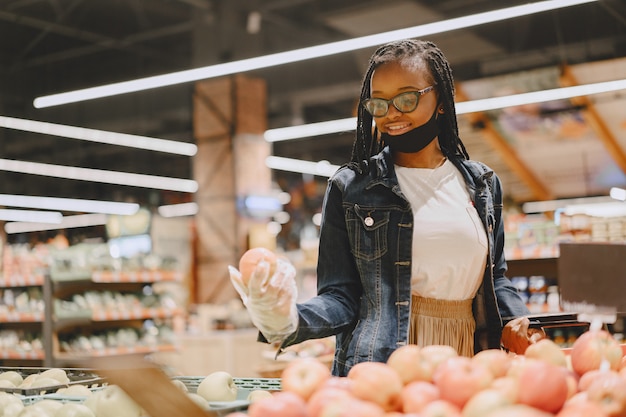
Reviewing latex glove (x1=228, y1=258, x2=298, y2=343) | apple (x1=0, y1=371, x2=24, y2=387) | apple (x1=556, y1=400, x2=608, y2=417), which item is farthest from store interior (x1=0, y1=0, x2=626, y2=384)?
apple (x1=556, y1=400, x2=608, y2=417)

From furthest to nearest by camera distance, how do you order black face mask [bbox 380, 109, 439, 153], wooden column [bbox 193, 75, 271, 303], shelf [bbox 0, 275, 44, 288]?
wooden column [bbox 193, 75, 271, 303] < shelf [bbox 0, 275, 44, 288] < black face mask [bbox 380, 109, 439, 153]

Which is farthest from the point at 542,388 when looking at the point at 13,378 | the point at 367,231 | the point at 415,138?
the point at 13,378

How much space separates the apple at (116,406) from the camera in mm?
1616

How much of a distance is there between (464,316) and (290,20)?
11.6m

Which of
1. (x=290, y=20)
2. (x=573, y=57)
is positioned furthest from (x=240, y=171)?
(x=573, y=57)

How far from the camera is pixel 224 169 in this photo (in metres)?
12.7

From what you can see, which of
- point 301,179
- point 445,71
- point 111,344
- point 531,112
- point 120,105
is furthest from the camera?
point 301,179

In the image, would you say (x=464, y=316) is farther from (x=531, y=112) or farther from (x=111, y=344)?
(x=531, y=112)

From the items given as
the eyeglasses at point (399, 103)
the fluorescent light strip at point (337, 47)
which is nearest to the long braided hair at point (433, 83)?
the eyeglasses at point (399, 103)

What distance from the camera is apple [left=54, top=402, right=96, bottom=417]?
5.37 ft

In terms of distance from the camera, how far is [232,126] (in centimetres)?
1275

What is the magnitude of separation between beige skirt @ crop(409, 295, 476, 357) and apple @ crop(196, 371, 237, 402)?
59 cm

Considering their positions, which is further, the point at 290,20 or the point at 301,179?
the point at 301,179

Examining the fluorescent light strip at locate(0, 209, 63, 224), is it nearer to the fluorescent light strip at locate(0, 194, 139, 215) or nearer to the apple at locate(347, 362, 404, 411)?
the fluorescent light strip at locate(0, 194, 139, 215)
